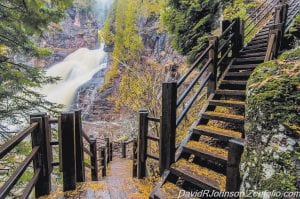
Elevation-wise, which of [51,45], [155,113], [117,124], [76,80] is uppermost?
[51,45]

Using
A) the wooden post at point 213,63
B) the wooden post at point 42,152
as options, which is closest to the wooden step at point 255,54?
the wooden post at point 213,63

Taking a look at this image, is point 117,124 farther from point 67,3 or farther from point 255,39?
point 67,3

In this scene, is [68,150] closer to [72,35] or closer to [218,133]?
[218,133]

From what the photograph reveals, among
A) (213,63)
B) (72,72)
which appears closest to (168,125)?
(213,63)

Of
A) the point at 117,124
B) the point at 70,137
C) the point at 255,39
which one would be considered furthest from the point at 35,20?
the point at 117,124

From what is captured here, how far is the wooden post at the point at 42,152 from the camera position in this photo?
114 inches

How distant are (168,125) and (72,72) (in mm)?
25108

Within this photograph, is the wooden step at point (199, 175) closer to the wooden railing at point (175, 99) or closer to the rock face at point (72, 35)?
the wooden railing at point (175, 99)

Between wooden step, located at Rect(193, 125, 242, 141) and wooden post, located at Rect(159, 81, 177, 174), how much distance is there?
62 centimetres

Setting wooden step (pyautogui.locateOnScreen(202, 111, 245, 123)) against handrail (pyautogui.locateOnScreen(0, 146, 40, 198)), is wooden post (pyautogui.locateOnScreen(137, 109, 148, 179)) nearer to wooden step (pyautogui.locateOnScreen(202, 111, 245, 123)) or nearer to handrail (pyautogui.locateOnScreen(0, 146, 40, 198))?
wooden step (pyautogui.locateOnScreen(202, 111, 245, 123))

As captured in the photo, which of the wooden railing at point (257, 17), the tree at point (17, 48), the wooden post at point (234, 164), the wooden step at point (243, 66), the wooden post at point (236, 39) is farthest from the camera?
the wooden railing at point (257, 17)

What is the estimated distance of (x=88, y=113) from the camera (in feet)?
68.7

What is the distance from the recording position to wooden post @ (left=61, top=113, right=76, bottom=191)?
3.32m

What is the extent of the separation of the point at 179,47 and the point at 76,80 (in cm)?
1943
